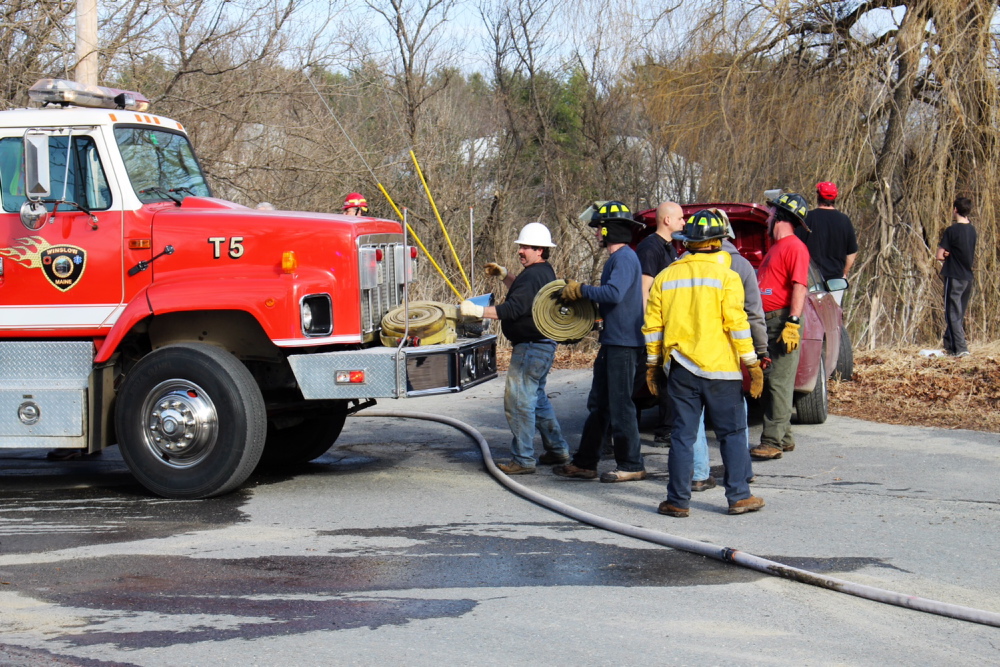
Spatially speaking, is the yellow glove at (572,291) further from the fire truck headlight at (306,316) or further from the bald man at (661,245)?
the fire truck headlight at (306,316)

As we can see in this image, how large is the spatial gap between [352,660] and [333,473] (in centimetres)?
425

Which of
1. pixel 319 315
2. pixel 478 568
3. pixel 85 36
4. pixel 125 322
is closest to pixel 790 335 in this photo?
pixel 319 315

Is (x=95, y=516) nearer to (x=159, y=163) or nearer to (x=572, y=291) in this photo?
(x=159, y=163)

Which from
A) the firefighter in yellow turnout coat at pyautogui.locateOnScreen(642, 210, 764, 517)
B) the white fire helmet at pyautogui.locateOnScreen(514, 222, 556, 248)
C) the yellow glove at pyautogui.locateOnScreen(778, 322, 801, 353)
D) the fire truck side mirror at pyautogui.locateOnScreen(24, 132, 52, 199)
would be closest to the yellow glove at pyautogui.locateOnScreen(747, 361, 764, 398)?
the firefighter in yellow turnout coat at pyautogui.locateOnScreen(642, 210, 764, 517)

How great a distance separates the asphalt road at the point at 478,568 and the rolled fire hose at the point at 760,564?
47 mm

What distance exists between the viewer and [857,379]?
11.9 metres

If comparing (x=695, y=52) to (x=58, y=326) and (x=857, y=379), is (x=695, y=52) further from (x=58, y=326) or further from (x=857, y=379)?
(x=58, y=326)

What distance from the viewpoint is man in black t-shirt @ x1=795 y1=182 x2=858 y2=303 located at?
10.9m

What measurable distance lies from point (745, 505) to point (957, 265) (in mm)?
7735

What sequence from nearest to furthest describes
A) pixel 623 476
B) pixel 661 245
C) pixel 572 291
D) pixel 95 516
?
pixel 95 516 → pixel 572 291 → pixel 623 476 → pixel 661 245

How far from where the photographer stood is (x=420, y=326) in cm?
752

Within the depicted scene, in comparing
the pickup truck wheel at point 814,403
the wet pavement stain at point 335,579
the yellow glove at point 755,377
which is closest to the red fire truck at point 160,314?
the wet pavement stain at point 335,579

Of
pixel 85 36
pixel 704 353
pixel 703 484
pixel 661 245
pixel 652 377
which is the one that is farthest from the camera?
pixel 85 36

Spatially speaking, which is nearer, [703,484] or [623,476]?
[703,484]
